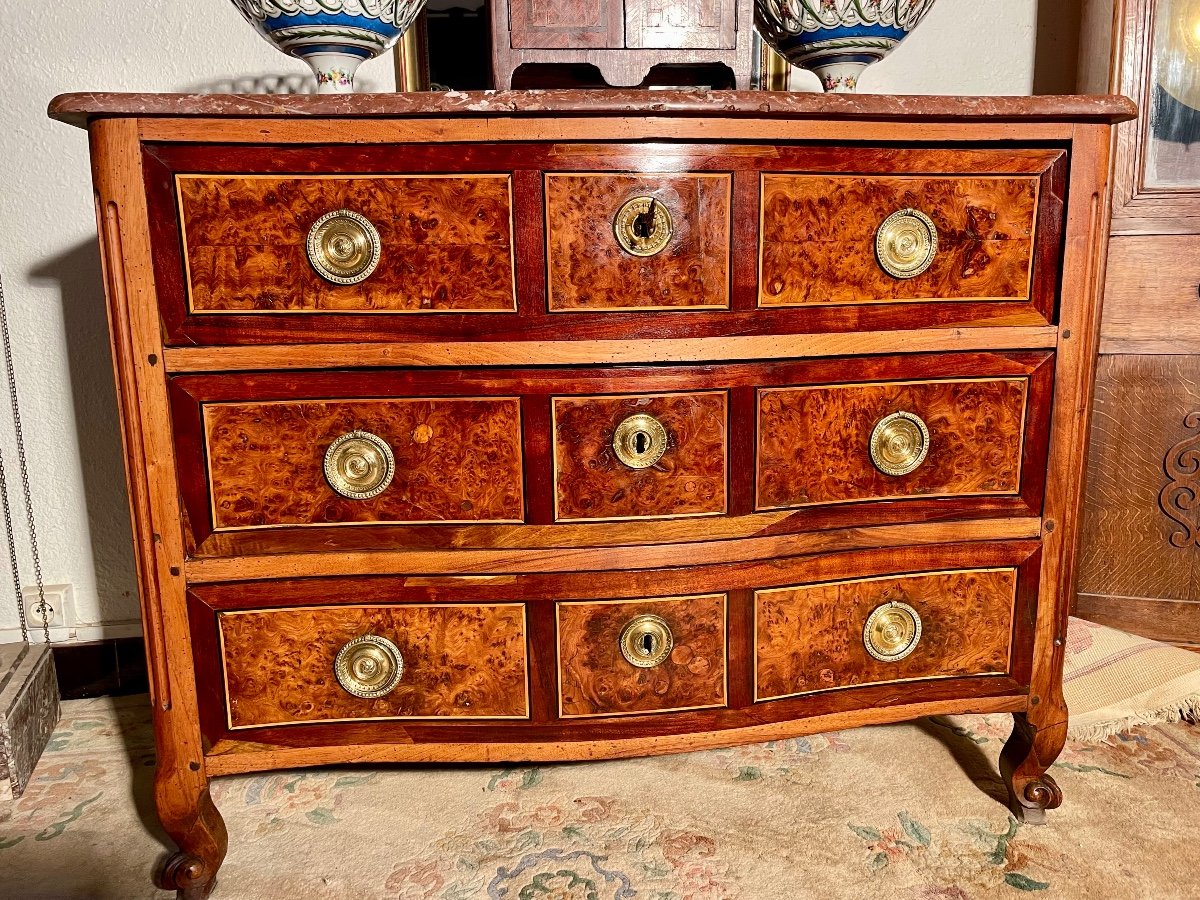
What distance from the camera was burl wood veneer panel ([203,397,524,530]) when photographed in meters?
1.22

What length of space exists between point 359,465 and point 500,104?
0.53 meters

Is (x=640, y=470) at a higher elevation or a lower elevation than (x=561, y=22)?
lower

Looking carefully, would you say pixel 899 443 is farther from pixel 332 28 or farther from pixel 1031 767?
pixel 332 28

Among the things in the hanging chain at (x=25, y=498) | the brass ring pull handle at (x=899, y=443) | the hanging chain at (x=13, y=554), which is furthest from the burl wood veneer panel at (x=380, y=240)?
the hanging chain at (x=13, y=554)

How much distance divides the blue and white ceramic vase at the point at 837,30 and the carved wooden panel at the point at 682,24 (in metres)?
0.09

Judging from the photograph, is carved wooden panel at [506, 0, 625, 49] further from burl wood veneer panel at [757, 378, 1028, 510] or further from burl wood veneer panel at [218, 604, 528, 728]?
burl wood veneer panel at [218, 604, 528, 728]

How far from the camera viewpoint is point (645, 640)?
1312mm

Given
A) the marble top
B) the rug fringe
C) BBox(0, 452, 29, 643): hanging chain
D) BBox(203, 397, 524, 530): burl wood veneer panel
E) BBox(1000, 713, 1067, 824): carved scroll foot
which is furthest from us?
BBox(0, 452, 29, 643): hanging chain

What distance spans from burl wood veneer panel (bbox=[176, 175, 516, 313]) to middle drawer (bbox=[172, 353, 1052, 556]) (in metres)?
0.11

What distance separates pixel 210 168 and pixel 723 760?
138cm

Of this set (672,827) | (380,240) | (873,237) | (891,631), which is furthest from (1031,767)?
(380,240)

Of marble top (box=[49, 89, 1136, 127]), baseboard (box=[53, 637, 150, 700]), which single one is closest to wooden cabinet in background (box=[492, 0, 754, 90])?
marble top (box=[49, 89, 1136, 127])

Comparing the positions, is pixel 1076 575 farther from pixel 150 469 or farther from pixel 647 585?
pixel 150 469

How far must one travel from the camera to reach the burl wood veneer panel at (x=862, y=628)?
1.35m
